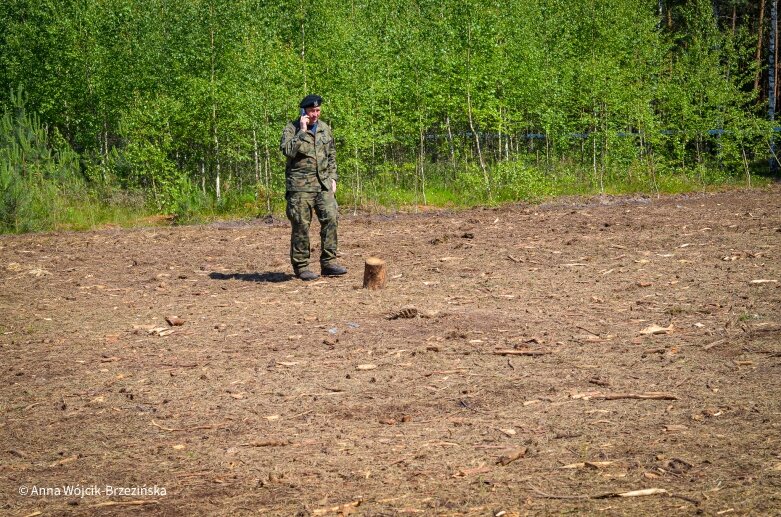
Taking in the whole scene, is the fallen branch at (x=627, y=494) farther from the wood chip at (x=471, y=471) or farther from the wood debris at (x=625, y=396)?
the wood debris at (x=625, y=396)

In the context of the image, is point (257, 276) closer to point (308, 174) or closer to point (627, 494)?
point (308, 174)

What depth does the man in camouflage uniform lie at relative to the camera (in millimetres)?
12297

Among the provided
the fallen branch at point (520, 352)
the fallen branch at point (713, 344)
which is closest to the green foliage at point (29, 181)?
the fallen branch at point (520, 352)

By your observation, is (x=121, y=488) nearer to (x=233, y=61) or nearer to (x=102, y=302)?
(x=102, y=302)

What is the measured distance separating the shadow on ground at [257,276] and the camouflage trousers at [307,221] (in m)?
0.26

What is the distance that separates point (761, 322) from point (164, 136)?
17228mm

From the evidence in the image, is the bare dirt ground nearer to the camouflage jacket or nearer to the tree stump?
the tree stump

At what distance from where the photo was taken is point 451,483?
570cm

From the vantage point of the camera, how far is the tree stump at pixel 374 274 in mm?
11672

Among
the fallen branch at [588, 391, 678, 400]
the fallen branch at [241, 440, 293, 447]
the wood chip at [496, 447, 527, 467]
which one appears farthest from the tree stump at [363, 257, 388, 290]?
the wood chip at [496, 447, 527, 467]

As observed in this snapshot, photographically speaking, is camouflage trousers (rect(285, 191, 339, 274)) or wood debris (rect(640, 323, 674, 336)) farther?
camouflage trousers (rect(285, 191, 339, 274))

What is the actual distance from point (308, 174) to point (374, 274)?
1.58m

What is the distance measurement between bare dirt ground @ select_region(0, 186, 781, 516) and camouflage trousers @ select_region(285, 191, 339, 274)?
1.35ft

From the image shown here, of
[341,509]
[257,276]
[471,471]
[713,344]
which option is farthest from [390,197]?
[341,509]
